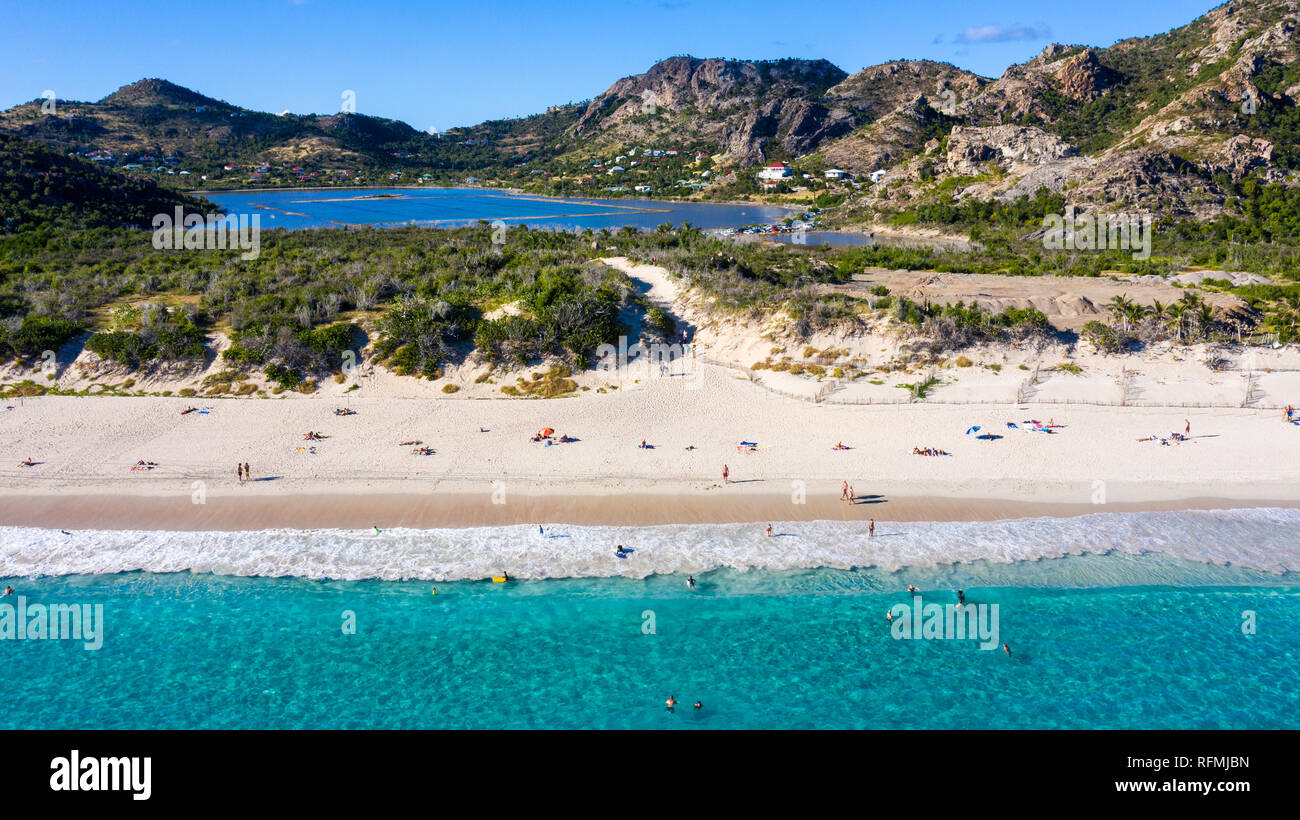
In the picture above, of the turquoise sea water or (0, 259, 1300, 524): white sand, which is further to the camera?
(0, 259, 1300, 524): white sand

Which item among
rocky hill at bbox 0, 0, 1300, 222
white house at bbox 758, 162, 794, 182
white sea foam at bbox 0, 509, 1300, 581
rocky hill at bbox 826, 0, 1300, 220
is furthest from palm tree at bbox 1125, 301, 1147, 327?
white house at bbox 758, 162, 794, 182

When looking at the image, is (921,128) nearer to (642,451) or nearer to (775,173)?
(775,173)

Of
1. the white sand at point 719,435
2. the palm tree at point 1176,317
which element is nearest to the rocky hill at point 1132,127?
the palm tree at point 1176,317

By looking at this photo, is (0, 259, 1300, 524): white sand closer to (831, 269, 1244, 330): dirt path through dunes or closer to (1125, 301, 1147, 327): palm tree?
(1125, 301, 1147, 327): palm tree

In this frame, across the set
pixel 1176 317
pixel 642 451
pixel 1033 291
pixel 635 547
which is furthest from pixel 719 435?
pixel 1033 291
